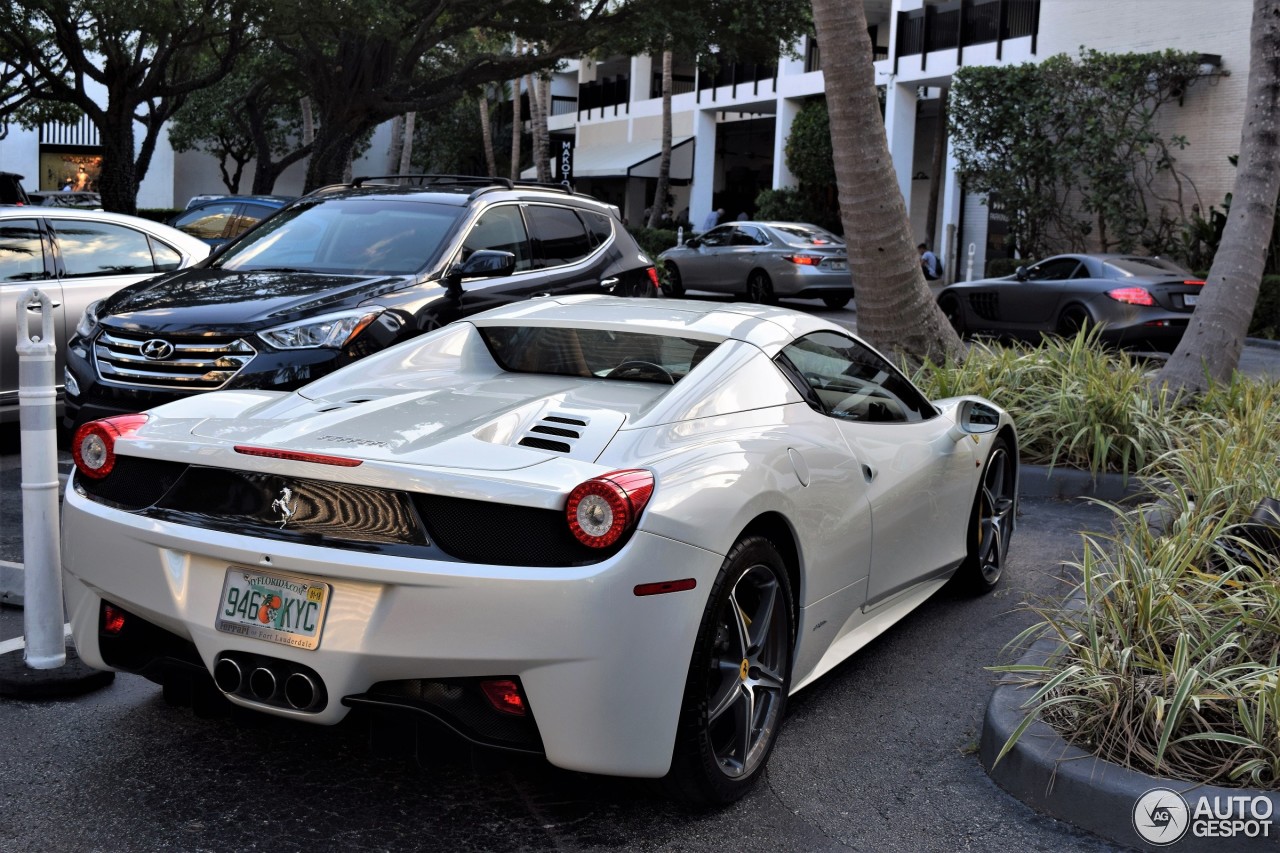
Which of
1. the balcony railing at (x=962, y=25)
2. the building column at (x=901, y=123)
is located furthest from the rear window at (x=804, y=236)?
the building column at (x=901, y=123)

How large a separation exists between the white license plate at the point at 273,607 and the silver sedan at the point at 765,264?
18845 millimetres

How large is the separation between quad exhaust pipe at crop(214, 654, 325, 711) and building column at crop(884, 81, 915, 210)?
31.4 meters

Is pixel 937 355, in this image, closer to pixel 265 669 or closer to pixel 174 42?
pixel 265 669

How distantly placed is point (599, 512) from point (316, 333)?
4.60m

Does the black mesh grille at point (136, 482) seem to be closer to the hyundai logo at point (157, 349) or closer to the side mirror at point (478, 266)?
the hyundai logo at point (157, 349)

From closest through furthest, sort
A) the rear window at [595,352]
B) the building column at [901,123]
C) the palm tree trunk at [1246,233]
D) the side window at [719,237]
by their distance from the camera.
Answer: the rear window at [595,352]
the palm tree trunk at [1246,233]
the side window at [719,237]
the building column at [901,123]

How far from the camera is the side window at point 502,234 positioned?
8.97 meters

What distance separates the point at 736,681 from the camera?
12.9 ft

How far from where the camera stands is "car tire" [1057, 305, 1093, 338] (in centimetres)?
1661

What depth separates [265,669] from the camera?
3578mm

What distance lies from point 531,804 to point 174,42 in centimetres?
2424

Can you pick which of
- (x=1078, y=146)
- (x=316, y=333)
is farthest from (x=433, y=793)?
(x=1078, y=146)

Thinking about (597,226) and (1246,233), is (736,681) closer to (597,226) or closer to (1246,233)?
(597,226)

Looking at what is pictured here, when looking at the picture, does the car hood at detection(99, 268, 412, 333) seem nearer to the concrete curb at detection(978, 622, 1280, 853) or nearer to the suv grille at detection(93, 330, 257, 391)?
the suv grille at detection(93, 330, 257, 391)
